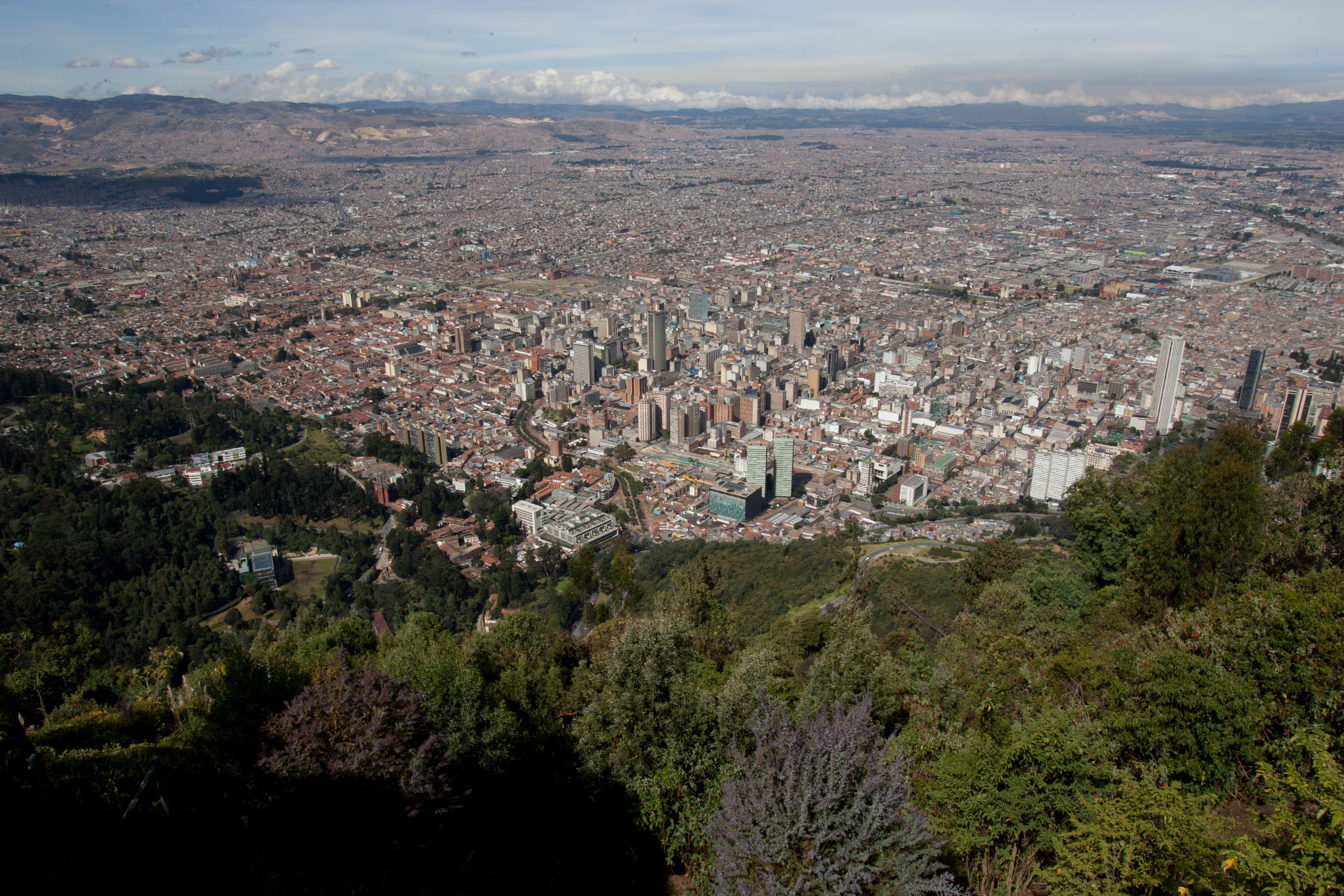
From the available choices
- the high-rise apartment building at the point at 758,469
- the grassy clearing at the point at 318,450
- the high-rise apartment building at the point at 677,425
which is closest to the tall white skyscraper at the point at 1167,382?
the high-rise apartment building at the point at 758,469

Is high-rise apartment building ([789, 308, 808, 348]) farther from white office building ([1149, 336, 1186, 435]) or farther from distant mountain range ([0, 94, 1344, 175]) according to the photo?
distant mountain range ([0, 94, 1344, 175])

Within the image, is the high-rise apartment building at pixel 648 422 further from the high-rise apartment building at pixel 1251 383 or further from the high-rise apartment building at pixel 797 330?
the high-rise apartment building at pixel 1251 383

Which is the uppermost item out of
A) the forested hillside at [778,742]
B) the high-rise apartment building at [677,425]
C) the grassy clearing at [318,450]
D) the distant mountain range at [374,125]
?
the distant mountain range at [374,125]

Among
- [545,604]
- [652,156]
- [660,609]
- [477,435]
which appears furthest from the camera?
[652,156]

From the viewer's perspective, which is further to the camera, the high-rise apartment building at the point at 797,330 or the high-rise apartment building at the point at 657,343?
the high-rise apartment building at the point at 797,330

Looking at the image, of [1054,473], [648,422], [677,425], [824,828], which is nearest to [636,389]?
[648,422]

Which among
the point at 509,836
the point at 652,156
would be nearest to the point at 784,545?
the point at 509,836

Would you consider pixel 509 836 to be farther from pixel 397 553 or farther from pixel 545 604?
pixel 397 553
